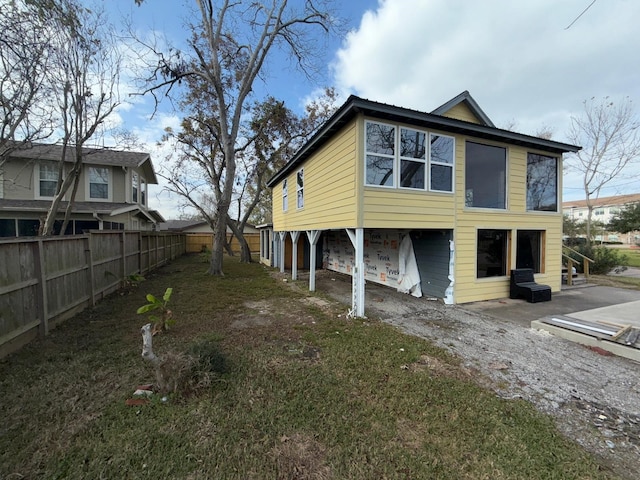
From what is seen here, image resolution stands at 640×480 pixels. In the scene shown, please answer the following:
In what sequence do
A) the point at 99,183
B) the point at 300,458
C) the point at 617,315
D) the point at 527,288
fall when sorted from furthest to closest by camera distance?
1. the point at 99,183
2. the point at 527,288
3. the point at 617,315
4. the point at 300,458

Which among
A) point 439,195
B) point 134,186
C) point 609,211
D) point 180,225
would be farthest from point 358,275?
point 609,211

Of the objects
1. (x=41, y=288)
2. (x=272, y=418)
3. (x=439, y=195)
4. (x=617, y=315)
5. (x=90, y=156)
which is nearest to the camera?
(x=272, y=418)

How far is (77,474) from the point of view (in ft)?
6.05

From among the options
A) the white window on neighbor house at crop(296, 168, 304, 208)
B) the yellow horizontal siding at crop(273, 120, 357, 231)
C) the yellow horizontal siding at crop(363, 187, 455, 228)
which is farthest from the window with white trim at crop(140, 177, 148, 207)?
the yellow horizontal siding at crop(363, 187, 455, 228)

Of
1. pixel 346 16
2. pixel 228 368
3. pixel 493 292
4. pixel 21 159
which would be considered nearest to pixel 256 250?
pixel 21 159

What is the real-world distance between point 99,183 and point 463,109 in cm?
1556

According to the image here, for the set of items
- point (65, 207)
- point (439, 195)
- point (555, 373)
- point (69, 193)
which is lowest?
point (555, 373)

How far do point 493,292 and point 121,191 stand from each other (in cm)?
1600

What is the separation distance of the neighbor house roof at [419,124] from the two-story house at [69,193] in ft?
31.5

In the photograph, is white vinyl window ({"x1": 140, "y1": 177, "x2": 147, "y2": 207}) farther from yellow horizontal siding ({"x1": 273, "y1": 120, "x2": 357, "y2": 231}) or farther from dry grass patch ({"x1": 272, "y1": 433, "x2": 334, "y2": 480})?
dry grass patch ({"x1": 272, "y1": 433, "x2": 334, "y2": 480})

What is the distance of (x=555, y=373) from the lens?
3.37 meters

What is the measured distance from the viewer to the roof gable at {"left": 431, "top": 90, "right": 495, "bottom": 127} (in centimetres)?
718

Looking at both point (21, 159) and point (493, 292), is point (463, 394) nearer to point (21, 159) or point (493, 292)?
point (493, 292)

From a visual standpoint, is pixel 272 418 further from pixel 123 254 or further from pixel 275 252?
pixel 275 252
